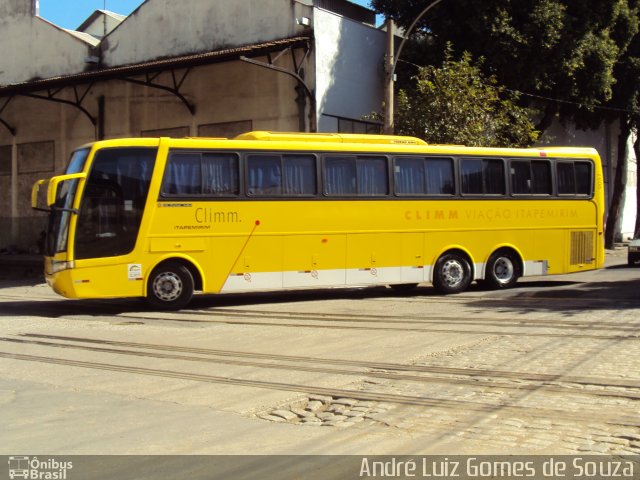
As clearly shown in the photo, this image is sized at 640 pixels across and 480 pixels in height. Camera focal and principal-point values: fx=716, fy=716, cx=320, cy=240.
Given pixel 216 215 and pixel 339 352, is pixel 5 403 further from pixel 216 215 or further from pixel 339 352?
pixel 216 215

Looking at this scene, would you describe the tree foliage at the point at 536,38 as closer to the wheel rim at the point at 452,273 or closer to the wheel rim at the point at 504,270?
the wheel rim at the point at 504,270

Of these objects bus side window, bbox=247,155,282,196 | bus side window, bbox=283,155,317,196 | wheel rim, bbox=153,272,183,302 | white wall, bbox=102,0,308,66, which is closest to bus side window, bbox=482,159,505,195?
bus side window, bbox=283,155,317,196

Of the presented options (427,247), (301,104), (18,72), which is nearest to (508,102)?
(301,104)

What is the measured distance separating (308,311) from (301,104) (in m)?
12.5

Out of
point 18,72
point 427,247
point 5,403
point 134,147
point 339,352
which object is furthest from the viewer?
point 18,72

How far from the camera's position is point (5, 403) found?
6.87m

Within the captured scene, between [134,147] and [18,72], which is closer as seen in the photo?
[134,147]

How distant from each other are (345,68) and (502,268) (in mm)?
11674

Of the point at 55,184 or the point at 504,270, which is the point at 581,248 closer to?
the point at 504,270

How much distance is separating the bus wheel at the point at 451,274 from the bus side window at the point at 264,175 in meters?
4.23

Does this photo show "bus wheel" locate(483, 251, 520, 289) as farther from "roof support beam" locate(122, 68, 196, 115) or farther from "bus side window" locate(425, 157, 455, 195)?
"roof support beam" locate(122, 68, 196, 115)

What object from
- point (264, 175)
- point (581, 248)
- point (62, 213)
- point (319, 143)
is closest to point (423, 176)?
point (319, 143)
